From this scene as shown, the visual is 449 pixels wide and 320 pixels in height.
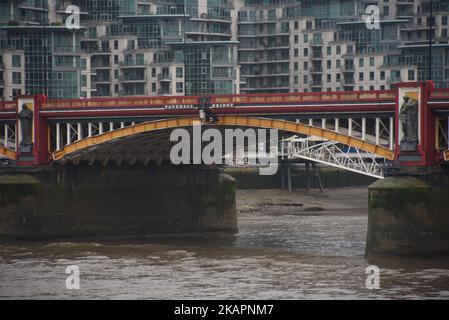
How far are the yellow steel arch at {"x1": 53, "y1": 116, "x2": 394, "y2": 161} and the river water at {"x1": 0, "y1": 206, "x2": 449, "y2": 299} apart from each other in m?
6.74

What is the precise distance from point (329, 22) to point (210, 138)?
293ft

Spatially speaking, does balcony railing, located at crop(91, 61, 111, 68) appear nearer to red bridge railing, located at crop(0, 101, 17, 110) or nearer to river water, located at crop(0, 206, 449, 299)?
river water, located at crop(0, 206, 449, 299)

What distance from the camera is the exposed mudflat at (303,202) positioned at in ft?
408

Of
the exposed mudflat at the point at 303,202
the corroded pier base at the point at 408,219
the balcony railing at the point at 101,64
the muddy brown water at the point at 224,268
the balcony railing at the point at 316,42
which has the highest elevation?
the balcony railing at the point at 316,42

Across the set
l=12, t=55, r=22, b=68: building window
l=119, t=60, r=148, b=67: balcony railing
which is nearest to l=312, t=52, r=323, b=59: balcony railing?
l=119, t=60, r=148, b=67: balcony railing

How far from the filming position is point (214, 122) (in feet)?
287

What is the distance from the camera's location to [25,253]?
87.2m

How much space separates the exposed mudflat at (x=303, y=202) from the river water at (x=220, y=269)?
71.5 feet

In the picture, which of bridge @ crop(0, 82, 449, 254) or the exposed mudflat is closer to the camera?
bridge @ crop(0, 82, 449, 254)

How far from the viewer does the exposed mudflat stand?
408 ft

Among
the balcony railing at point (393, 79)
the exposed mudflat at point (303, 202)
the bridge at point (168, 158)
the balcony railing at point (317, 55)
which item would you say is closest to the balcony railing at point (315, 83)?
the balcony railing at point (317, 55)

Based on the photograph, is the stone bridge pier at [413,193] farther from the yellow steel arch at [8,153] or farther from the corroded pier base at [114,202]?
the yellow steel arch at [8,153]
